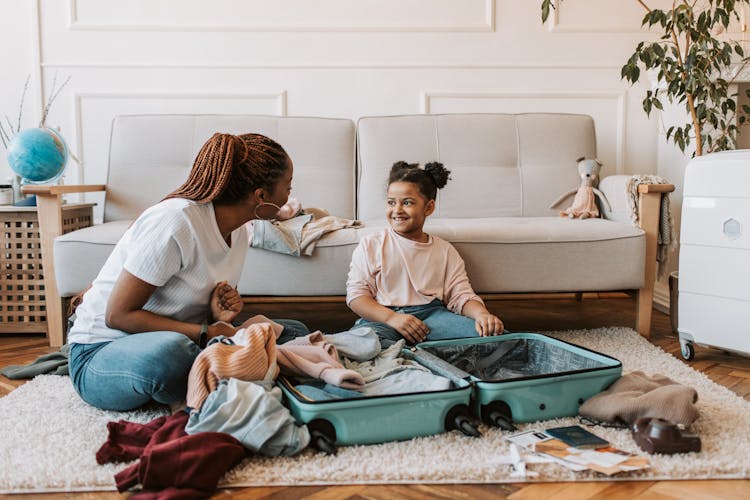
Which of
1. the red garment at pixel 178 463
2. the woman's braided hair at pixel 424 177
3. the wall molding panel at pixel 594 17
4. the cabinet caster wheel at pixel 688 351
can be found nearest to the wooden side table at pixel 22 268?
the woman's braided hair at pixel 424 177

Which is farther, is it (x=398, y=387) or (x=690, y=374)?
(x=690, y=374)

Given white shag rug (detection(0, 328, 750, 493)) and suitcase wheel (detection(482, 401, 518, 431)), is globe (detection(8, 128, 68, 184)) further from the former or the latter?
suitcase wheel (detection(482, 401, 518, 431))

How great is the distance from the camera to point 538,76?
3.37 metres

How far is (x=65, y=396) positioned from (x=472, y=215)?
66.7 inches

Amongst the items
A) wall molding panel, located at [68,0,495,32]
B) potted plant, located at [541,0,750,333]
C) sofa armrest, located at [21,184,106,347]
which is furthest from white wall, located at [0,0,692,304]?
sofa armrest, located at [21,184,106,347]

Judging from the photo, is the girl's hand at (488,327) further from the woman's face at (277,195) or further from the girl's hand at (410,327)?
the woman's face at (277,195)

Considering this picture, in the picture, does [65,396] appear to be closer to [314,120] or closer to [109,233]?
[109,233]

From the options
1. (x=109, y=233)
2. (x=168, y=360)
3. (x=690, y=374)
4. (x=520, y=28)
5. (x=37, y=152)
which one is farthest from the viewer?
(x=520, y=28)

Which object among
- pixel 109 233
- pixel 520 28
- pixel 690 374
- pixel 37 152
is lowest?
pixel 690 374

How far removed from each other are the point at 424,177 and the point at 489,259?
0.41m

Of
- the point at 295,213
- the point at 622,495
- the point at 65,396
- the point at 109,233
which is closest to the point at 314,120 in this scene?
Answer: the point at 295,213

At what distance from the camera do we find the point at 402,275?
2221 millimetres

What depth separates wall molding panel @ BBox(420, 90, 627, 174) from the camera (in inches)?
132

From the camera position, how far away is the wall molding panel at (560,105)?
336cm
